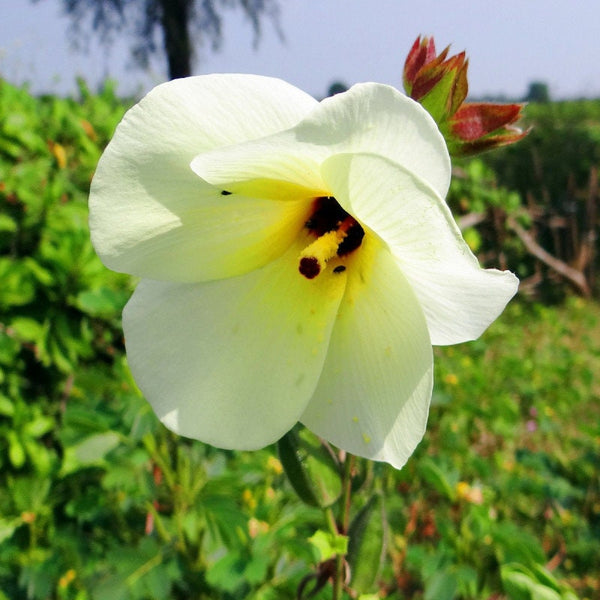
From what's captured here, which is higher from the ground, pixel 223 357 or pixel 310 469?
pixel 223 357

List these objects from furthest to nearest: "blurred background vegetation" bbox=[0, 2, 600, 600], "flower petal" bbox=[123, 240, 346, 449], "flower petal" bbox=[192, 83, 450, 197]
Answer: "blurred background vegetation" bbox=[0, 2, 600, 600]
"flower petal" bbox=[123, 240, 346, 449]
"flower petal" bbox=[192, 83, 450, 197]

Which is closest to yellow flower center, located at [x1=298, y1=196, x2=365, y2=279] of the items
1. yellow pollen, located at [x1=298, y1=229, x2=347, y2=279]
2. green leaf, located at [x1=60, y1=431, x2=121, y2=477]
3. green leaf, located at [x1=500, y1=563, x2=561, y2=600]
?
yellow pollen, located at [x1=298, y1=229, x2=347, y2=279]

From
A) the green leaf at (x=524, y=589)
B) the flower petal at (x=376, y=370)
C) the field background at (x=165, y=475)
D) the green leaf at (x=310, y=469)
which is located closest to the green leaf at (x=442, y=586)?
the field background at (x=165, y=475)

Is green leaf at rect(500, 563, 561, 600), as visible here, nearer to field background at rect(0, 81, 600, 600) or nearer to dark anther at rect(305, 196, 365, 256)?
field background at rect(0, 81, 600, 600)

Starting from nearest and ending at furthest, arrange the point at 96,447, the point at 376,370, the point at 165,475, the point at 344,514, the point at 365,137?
the point at 365,137 → the point at 376,370 → the point at 344,514 → the point at 96,447 → the point at 165,475

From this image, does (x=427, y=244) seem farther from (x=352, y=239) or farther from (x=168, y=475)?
(x=168, y=475)

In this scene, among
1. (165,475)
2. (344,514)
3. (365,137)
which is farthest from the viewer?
(165,475)

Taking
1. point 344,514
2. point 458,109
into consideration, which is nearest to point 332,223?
point 458,109

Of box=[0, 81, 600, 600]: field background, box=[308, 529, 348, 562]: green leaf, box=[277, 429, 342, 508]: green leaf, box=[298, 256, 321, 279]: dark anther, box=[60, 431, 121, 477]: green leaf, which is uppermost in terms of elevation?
box=[298, 256, 321, 279]: dark anther
